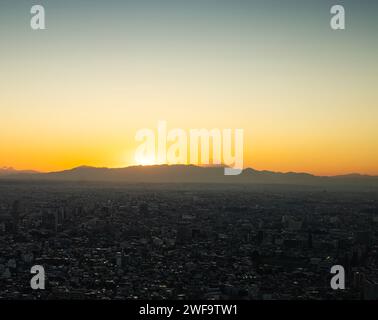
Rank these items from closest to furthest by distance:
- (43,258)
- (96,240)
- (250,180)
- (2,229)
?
(43,258)
(96,240)
(2,229)
(250,180)

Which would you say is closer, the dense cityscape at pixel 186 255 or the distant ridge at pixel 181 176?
the dense cityscape at pixel 186 255

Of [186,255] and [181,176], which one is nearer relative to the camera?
[186,255]

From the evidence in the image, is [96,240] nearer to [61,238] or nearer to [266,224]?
[61,238]

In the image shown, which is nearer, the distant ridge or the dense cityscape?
the dense cityscape

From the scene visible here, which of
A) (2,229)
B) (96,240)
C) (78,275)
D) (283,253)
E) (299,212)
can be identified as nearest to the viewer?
(78,275)

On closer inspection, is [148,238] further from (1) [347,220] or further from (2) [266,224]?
(1) [347,220]
